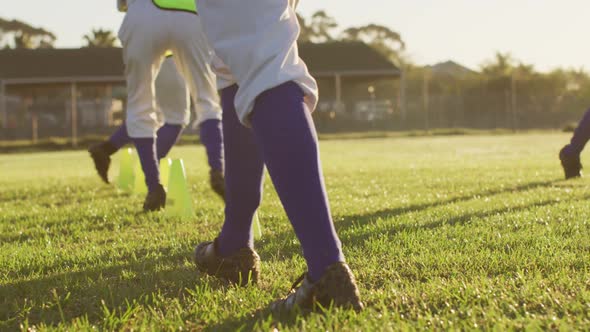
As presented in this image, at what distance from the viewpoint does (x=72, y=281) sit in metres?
2.49

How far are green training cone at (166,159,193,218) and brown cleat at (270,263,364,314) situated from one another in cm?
230

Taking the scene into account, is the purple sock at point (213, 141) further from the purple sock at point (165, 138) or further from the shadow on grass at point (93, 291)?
the shadow on grass at point (93, 291)

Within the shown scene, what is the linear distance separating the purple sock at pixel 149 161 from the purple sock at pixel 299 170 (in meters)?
2.68

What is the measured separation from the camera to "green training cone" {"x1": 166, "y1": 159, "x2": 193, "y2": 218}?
164 inches

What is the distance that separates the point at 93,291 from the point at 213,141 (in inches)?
88.5

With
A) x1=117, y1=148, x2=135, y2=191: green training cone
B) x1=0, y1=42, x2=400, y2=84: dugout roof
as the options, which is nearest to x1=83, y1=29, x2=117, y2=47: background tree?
x1=0, y1=42, x2=400, y2=84: dugout roof

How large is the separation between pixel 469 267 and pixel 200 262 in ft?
3.05

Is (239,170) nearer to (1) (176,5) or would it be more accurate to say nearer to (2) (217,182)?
(2) (217,182)

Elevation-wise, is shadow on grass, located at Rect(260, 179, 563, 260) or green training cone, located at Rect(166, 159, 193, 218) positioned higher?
green training cone, located at Rect(166, 159, 193, 218)

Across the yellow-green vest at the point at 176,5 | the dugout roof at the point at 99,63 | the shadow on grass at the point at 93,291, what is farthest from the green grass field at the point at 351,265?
the dugout roof at the point at 99,63

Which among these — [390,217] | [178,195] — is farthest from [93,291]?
[390,217]

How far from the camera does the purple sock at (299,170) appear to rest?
1.92m

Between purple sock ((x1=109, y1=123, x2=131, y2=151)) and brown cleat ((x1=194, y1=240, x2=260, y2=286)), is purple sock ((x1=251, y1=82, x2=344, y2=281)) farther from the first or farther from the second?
purple sock ((x1=109, y1=123, x2=131, y2=151))

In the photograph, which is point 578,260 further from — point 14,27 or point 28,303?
point 14,27
